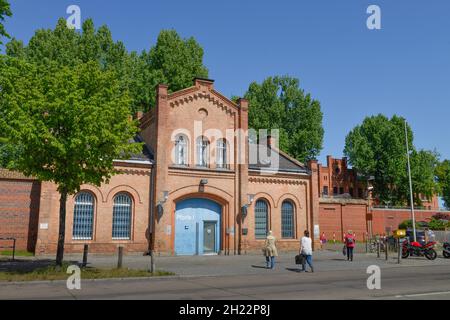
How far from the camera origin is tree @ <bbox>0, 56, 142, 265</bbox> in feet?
49.1

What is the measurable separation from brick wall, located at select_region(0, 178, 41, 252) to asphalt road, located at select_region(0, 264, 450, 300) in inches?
459

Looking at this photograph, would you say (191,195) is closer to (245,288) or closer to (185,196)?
(185,196)

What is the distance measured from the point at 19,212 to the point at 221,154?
1335 cm

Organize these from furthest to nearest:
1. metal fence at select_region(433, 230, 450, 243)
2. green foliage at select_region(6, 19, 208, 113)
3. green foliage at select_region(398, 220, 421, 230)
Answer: green foliage at select_region(398, 220, 421, 230), metal fence at select_region(433, 230, 450, 243), green foliage at select_region(6, 19, 208, 113)

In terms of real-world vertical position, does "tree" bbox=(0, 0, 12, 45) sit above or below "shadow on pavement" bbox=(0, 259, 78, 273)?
above

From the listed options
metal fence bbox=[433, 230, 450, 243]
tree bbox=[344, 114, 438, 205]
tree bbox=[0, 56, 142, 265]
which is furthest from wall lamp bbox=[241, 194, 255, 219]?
tree bbox=[344, 114, 438, 205]

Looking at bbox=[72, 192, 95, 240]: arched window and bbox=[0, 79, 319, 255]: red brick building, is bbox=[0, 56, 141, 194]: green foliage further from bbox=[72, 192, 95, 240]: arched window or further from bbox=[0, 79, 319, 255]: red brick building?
bbox=[0, 79, 319, 255]: red brick building

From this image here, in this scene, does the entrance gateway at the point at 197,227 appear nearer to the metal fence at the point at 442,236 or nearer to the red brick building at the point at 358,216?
the red brick building at the point at 358,216

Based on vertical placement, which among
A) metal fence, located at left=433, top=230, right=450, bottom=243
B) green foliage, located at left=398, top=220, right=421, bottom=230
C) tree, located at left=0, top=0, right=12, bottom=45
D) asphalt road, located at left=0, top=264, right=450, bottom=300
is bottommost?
asphalt road, located at left=0, top=264, right=450, bottom=300

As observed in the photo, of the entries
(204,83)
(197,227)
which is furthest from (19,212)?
(204,83)

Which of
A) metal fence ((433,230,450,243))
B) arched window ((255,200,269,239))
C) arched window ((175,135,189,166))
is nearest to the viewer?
arched window ((175,135,189,166))

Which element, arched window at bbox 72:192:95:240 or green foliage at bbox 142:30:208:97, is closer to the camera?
arched window at bbox 72:192:95:240

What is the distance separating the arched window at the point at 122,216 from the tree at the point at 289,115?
29495mm

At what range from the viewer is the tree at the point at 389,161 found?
Answer: 59.4 meters
